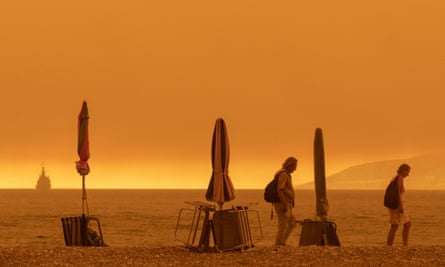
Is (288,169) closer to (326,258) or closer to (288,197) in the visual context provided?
(288,197)

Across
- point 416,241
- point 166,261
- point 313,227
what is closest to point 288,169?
point 313,227

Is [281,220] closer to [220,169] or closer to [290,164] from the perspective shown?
[290,164]

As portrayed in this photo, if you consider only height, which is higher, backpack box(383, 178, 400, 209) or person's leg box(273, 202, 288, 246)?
backpack box(383, 178, 400, 209)

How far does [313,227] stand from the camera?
1744cm

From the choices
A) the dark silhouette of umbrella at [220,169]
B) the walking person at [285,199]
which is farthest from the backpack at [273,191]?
the dark silhouette of umbrella at [220,169]

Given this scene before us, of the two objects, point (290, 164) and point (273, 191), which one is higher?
point (290, 164)

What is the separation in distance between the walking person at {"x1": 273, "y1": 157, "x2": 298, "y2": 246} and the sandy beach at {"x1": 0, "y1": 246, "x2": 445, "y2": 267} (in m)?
0.73

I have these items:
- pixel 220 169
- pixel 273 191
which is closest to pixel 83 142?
pixel 220 169

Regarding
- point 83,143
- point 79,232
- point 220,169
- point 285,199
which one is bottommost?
point 79,232

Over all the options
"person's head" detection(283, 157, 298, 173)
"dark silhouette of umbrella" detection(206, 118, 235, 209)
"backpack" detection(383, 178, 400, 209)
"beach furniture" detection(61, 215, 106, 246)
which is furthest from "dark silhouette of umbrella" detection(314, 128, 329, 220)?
"beach furniture" detection(61, 215, 106, 246)

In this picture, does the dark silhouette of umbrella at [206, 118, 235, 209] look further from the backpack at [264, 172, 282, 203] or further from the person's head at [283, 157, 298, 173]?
the person's head at [283, 157, 298, 173]

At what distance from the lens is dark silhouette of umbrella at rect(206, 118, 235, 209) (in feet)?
51.9

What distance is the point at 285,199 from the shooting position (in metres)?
16.3

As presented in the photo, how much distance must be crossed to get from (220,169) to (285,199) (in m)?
1.46
